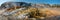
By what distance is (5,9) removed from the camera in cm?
191

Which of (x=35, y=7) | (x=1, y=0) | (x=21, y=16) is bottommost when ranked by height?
(x=21, y=16)

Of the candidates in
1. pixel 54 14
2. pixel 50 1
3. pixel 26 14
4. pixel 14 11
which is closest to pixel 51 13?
pixel 54 14

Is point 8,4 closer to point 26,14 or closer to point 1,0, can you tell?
point 1,0

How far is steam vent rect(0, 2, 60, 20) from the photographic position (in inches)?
70.9

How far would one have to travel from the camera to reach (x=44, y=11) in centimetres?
183

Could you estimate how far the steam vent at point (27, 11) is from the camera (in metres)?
1.80

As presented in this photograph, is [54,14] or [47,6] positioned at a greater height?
[47,6]

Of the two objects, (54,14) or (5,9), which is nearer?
→ (54,14)

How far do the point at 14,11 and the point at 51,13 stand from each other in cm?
55

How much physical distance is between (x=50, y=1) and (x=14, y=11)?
556 mm

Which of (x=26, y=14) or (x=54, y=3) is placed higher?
(x=54, y=3)

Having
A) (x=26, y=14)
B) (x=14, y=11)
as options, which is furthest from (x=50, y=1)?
(x=14, y=11)

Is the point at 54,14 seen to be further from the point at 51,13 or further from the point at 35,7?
the point at 35,7

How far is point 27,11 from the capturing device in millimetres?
1854
